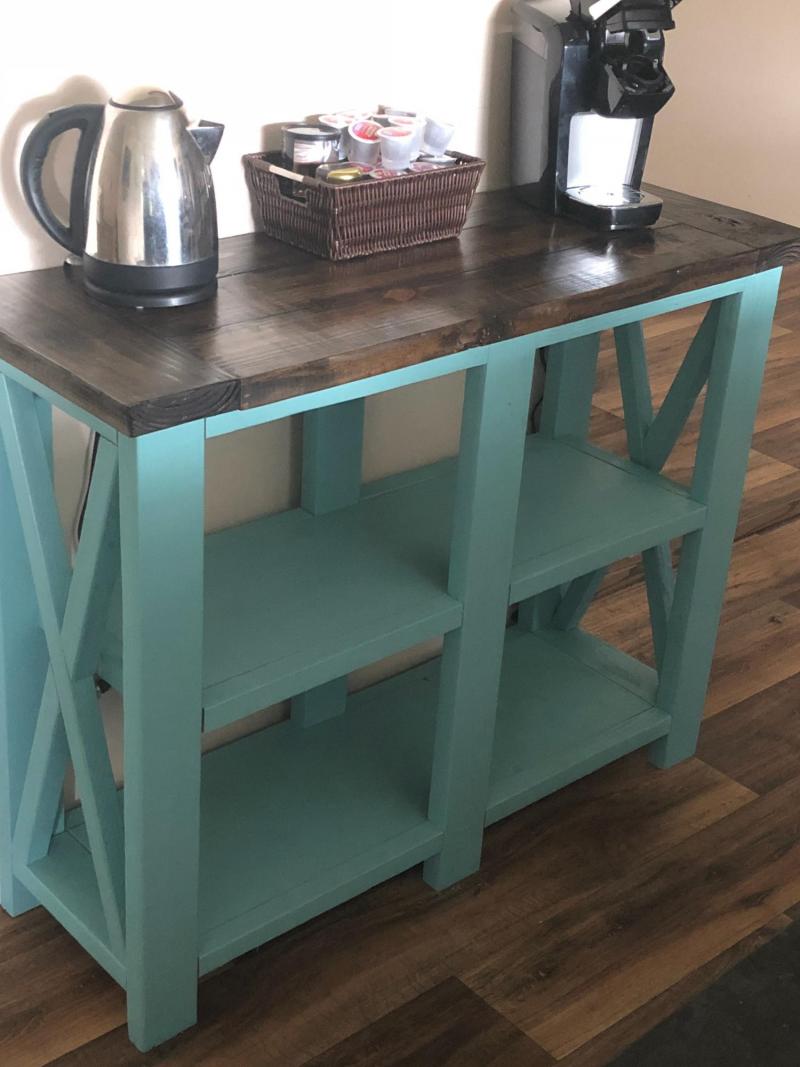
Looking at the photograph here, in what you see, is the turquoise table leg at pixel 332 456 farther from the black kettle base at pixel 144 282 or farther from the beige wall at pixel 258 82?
the black kettle base at pixel 144 282

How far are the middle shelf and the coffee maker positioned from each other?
0.45m

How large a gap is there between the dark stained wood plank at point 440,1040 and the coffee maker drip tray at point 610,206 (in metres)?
1.15

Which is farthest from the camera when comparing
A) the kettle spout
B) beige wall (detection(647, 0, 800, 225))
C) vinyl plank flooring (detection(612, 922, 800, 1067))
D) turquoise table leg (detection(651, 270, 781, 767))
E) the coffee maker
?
beige wall (detection(647, 0, 800, 225))

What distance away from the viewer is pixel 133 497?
1.37 meters

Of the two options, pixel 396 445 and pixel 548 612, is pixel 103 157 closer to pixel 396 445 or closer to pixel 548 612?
pixel 396 445

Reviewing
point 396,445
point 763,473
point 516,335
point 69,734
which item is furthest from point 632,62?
point 763,473

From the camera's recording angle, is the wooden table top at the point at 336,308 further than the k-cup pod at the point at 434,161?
No

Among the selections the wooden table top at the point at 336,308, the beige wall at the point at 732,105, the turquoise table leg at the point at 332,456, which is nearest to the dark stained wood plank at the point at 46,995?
the turquoise table leg at the point at 332,456

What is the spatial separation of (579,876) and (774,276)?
3.25 feet

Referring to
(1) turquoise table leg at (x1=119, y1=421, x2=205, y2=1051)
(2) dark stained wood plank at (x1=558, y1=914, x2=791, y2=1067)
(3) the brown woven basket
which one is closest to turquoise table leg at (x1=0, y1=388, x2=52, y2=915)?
(1) turquoise table leg at (x1=119, y1=421, x2=205, y2=1051)

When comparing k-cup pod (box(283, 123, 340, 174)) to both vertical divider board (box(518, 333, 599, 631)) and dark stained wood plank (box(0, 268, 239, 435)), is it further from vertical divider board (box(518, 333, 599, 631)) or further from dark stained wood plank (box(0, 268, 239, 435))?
vertical divider board (box(518, 333, 599, 631))

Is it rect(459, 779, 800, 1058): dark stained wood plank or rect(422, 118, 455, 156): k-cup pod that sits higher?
rect(422, 118, 455, 156): k-cup pod

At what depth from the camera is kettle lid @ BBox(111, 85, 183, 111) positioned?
4.76 feet

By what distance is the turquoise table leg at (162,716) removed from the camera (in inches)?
54.6
